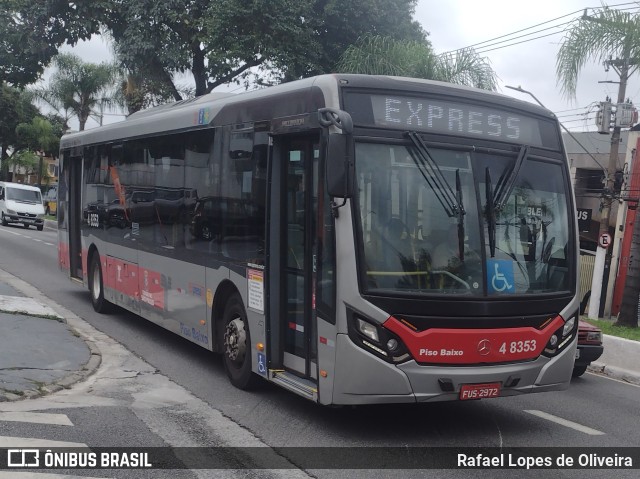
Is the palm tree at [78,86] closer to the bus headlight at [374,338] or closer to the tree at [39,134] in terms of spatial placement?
the tree at [39,134]

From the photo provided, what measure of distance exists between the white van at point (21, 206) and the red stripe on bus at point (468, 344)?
3853 centimetres

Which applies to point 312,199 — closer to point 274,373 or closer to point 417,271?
point 417,271

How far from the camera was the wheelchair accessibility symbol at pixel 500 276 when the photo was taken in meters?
7.13

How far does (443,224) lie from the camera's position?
7.05 m

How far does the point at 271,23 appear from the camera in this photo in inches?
975

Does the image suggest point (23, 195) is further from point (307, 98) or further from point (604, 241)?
point (307, 98)

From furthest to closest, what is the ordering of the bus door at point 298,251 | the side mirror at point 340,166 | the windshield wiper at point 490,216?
1. the bus door at point 298,251
2. the windshield wiper at point 490,216
3. the side mirror at point 340,166

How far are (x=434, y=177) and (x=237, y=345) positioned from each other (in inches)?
120

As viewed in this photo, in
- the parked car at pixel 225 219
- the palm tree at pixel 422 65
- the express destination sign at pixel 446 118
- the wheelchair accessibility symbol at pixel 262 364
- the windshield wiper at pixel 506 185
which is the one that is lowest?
the wheelchair accessibility symbol at pixel 262 364

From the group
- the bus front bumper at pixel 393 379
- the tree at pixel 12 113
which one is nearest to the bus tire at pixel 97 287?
the bus front bumper at pixel 393 379

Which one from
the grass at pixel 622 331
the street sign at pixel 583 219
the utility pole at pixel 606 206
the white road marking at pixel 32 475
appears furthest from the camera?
the street sign at pixel 583 219

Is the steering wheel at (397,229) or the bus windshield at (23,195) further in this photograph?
the bus windshield at (23,195)

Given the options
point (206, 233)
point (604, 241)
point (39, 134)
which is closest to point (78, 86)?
point (39, 134)

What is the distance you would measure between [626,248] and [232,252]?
16.3m
